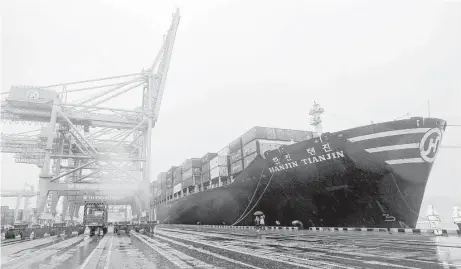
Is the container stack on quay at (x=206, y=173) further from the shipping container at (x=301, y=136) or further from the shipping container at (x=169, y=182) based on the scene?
the shipping container at (x=169, y=182)

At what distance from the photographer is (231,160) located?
3142cm

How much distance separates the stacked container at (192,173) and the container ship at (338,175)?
9.99 metres

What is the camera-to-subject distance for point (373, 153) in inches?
643

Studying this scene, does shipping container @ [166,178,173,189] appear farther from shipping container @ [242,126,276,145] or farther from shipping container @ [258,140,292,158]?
shipping container @ [258,140,292,158]

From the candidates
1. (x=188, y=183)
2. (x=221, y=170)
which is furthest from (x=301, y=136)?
(x=188, y=183)

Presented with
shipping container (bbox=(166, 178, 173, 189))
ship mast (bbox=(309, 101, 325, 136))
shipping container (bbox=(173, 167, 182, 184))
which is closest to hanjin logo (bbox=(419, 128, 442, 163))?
ship mast (bbox=(309, 101, 325, 136))

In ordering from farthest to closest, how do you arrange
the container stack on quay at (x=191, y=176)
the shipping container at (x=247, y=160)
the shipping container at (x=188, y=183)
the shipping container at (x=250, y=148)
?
the shipping container at (x=188, y=183) < the container stack on quay at (x=191, y=176) < the shipping container at (x=247, y=160) < the shipping container at (x=250, y=148)

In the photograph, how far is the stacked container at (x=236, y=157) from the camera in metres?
29.0

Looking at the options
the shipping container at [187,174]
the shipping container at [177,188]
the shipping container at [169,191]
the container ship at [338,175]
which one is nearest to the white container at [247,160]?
the container ship at [338,175]

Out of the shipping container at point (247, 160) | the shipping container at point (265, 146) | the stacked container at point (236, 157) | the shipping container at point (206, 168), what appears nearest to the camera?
the shipping container at point (265, 146)

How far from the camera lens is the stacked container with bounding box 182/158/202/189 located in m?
40.0

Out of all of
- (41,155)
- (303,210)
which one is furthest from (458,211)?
(41,155)

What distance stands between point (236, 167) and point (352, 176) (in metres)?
13.9

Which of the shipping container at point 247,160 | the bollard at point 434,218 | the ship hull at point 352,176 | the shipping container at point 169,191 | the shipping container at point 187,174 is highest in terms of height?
the shipping container at point 187,174
